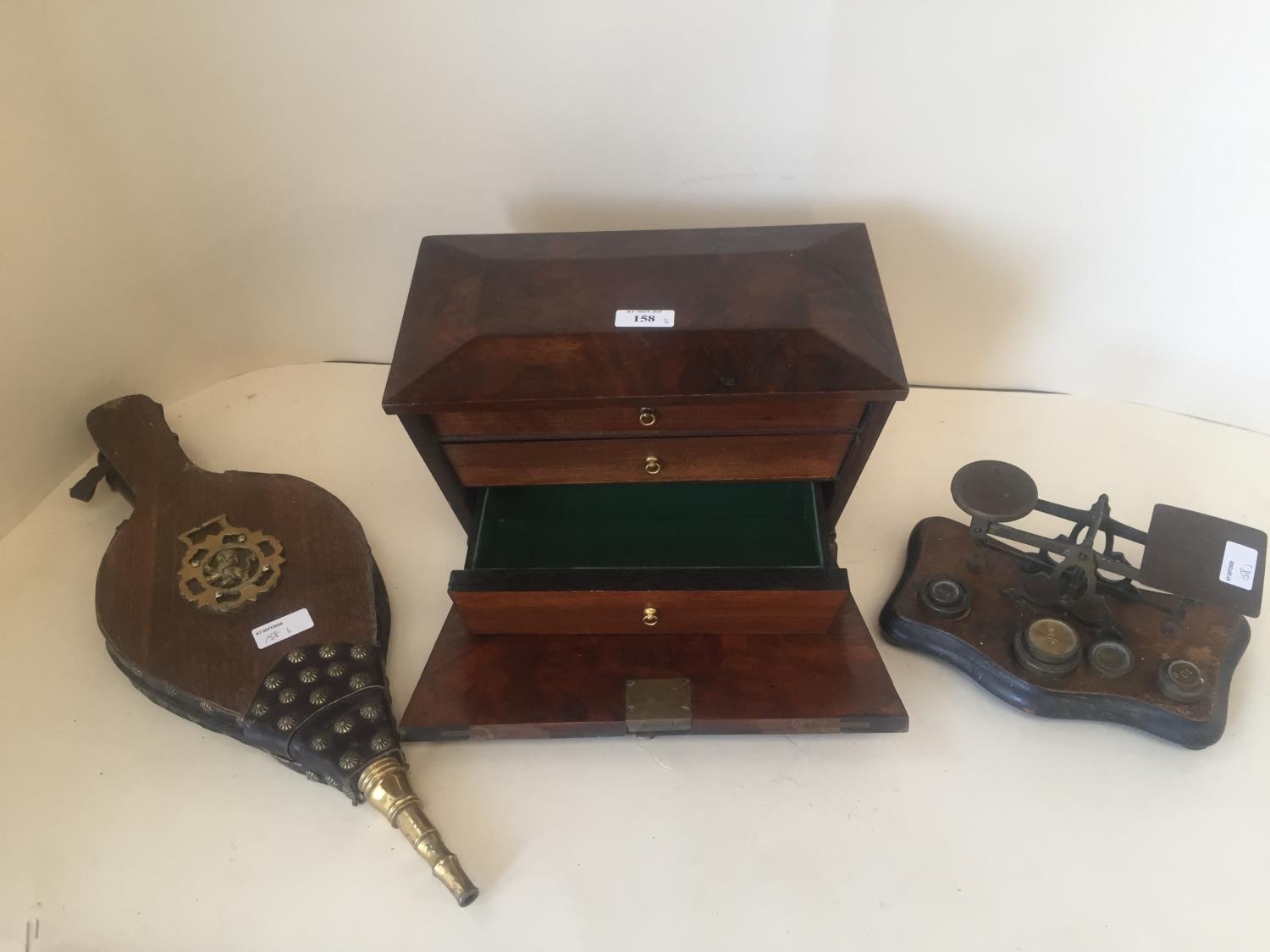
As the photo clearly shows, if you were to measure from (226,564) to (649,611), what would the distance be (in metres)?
0.62

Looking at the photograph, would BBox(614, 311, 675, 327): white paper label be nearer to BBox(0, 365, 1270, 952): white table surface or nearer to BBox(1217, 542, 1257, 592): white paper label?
BBox(0, 365, 1270, 952): white table surface

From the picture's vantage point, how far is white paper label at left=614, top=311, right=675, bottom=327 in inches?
39.3

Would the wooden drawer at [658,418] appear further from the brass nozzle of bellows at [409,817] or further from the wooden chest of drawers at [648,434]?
the brass nozzle of bellows at [409,817]

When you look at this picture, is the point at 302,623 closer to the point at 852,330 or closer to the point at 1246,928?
the point at 852,330

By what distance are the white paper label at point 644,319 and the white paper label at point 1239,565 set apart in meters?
0.71

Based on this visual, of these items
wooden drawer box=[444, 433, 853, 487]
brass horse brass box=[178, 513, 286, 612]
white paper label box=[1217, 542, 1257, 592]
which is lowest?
brass horse brass box=[178, 513, 286, 612]

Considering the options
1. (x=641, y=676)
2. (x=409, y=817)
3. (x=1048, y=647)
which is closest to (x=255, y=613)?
(x=409, y=817)

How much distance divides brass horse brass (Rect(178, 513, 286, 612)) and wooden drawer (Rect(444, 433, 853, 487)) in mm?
327

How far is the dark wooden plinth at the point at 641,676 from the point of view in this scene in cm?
104

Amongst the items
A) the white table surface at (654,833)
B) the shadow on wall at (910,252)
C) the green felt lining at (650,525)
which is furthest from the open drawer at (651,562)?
the shadow on wall at (910,252)

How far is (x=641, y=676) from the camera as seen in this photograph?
3.53 feet

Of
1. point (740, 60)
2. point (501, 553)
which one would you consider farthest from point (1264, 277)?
point (501, 553)

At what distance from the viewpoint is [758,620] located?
1085 mm

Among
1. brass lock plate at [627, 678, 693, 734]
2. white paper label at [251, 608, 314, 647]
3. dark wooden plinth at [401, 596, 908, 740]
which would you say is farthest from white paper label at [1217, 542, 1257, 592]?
white paper label at [251, 608, 314, 647]
